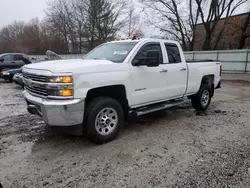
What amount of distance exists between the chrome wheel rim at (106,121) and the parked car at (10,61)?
547 inches

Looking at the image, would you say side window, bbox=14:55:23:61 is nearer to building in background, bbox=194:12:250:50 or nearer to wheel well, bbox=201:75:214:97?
wheel well, bbox=201:75:214:97

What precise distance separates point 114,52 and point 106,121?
1570 millimetres

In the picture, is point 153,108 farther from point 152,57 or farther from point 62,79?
point 62,79

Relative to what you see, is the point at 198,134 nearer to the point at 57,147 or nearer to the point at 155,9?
the point at 57,147

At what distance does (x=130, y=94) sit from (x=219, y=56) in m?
15.4

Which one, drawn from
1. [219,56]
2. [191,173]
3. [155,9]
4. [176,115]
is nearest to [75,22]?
[155,9]

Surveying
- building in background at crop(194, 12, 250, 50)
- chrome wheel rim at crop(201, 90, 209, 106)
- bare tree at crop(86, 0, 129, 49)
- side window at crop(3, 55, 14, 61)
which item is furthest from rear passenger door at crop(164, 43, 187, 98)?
bare tree at crop(86, 0, 129, 49)

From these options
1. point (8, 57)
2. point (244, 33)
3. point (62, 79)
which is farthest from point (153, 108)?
point (244, 33)

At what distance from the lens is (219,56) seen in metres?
16.9

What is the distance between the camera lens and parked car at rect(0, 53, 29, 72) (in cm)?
1468

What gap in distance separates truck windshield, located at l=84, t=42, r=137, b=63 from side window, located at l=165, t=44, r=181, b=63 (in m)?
1.06

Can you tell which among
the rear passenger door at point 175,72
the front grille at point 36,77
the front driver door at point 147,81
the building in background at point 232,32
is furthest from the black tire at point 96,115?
the building in background at point 232,32

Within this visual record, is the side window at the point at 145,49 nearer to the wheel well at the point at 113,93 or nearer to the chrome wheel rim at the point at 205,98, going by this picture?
the wheel well at the point at 113,93

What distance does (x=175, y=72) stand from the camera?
490 cm
